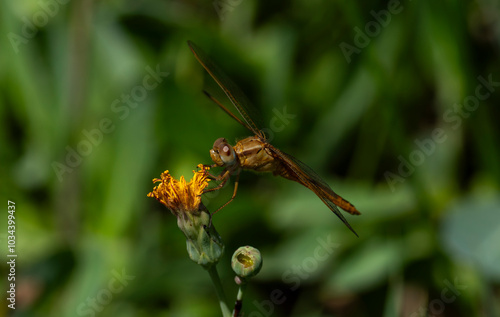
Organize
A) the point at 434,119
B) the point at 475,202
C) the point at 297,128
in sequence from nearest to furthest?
the point at 475,202 < the point at 297,128 < the point at 434,119

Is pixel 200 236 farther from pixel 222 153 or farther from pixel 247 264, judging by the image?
pixel 222 153

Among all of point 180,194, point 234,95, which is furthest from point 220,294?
point 234,95

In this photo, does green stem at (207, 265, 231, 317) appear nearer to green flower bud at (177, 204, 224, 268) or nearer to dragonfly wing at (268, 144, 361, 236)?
green flower bud at (177, 204, 224, 268)

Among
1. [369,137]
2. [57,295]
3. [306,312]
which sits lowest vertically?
[57,295]

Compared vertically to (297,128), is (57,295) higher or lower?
lower

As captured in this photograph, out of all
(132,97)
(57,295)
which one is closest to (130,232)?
(57,295)

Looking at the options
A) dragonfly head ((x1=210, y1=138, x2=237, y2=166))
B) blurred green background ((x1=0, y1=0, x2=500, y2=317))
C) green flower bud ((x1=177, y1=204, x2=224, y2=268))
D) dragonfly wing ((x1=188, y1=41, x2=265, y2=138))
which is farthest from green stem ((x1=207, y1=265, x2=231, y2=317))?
blurred green background ((x1=0, y1=0, x2=500, y2=317))

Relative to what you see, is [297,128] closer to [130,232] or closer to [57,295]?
[130,232]
